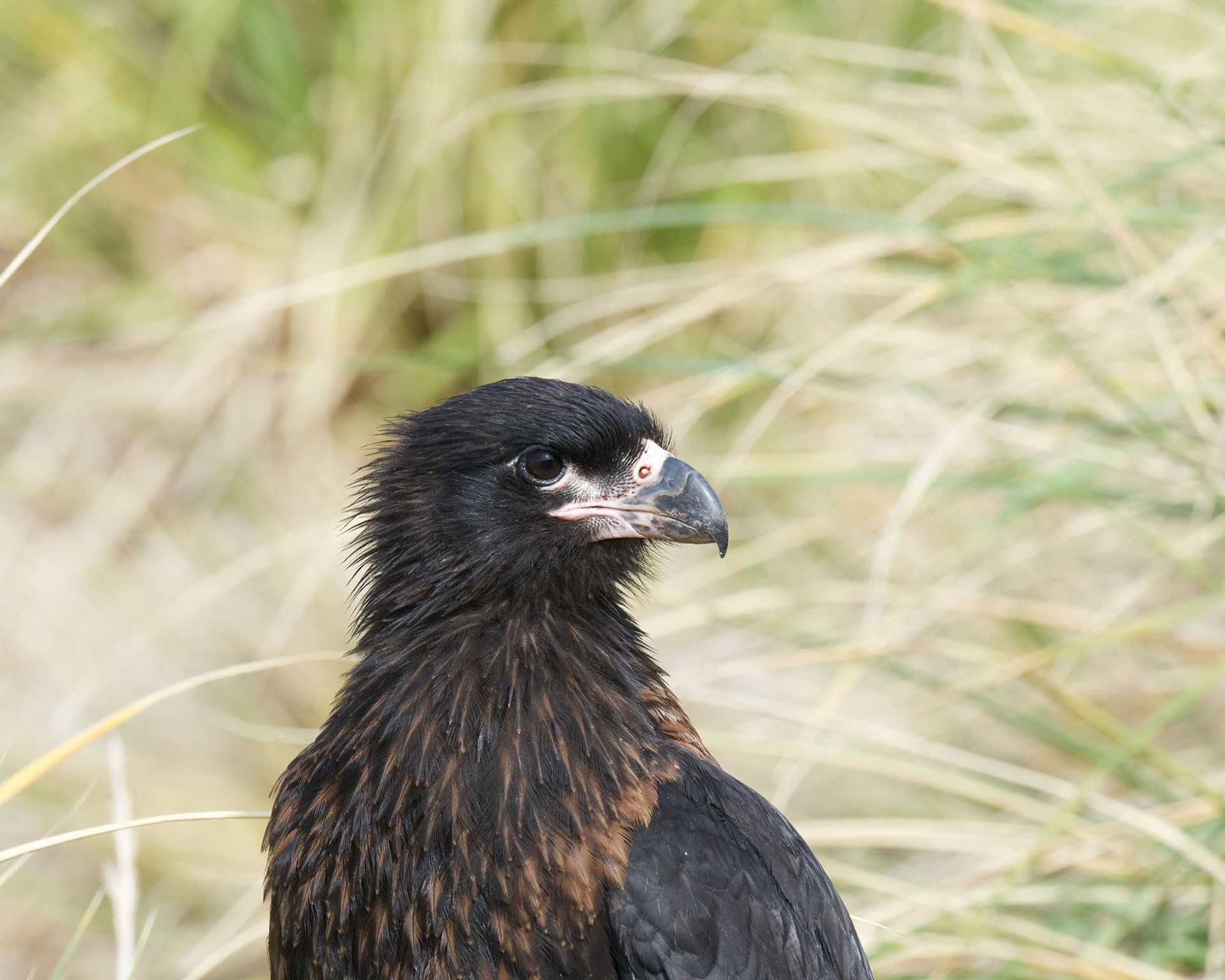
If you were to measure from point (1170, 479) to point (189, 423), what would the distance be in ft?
12.0

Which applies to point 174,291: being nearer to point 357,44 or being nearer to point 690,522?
point 357,44

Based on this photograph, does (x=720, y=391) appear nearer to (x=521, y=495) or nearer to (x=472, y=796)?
(x=521, y=495)

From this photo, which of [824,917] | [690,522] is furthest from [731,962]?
[690,522]

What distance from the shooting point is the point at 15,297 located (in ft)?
20.8

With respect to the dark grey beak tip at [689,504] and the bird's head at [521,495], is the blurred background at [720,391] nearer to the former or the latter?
the bird's head at [521,495]

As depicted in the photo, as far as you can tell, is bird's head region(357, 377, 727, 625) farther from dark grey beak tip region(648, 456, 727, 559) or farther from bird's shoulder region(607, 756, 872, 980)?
bird's shoulder region(607, 756, 872, 980)

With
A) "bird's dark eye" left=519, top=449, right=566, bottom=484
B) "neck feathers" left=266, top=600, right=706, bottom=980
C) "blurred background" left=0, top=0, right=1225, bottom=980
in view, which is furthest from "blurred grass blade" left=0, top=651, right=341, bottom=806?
"bird's dark eye" left=519, top=449, right=566, bottom=484

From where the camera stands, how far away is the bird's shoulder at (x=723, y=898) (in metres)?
2.21

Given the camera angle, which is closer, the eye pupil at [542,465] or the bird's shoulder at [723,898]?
the bird's shoulder at [723,898]

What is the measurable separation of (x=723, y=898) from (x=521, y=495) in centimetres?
74

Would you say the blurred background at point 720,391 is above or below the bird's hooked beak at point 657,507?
above

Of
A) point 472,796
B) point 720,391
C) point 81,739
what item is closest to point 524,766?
point 472,796

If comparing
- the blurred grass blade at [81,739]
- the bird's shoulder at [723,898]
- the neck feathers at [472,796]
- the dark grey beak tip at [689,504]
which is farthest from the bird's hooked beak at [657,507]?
the blurred grass blade at [81,739]

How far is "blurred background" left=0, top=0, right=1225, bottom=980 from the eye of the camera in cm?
334
